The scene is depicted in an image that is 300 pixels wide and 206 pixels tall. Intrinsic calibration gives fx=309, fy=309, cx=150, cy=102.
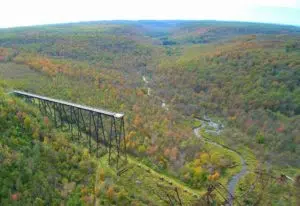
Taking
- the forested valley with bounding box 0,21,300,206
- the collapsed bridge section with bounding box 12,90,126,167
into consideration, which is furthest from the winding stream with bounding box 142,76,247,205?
the collapsed bridge section with bounding box 12,90,126,167

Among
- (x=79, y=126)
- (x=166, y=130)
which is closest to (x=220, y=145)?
(x=166, y=130)

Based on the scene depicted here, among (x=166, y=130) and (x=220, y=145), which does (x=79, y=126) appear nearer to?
(x=166, y=130)

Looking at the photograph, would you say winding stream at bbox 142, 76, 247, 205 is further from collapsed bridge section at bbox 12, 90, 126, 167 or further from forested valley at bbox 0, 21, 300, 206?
collapsed bridge section at bbox 12, 90, 126, 167

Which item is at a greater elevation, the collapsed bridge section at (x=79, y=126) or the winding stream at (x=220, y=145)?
the collapsed bridge section at (x=79, y=126)

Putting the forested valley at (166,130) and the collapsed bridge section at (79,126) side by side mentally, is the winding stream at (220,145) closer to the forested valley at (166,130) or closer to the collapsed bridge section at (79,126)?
the forested valley at (166,130)

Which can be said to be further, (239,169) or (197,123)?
(197,123)

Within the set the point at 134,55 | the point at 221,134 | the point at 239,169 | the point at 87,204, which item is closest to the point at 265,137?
the point at 221,134

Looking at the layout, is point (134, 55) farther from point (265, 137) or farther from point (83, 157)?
point (83, 157)

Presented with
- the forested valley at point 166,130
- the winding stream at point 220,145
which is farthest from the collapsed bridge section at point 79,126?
the winding stream at point 220,145
